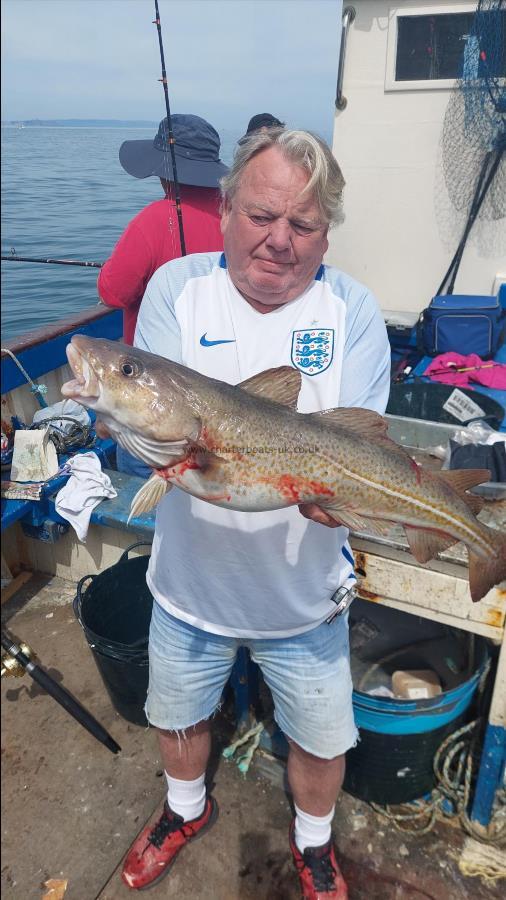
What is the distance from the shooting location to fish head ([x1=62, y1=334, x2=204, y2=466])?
190 cm

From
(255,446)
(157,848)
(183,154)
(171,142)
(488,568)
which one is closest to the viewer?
(255,446)

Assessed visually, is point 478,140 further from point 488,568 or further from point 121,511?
point 488,568

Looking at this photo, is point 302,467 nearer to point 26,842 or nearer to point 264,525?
point 264,525

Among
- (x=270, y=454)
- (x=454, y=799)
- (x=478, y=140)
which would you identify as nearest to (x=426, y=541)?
(x=270, y=454)

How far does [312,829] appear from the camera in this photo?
9.21 ft

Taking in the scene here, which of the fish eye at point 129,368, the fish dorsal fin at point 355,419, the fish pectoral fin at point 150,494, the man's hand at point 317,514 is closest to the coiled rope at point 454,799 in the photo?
the man's hand at point 317,514

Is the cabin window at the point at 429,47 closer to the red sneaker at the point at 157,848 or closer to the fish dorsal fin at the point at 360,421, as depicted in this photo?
the fish dorsal fin at the point at 360,421

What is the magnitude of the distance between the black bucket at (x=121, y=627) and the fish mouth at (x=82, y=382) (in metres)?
1.89

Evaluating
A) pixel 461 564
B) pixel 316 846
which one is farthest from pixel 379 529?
pixel 316 846

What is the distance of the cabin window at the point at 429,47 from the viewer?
5555mm

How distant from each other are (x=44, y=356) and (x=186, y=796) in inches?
162

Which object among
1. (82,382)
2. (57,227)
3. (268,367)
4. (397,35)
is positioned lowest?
(57,227)

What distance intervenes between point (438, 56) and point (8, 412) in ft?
17.9

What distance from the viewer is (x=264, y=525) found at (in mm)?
2246
